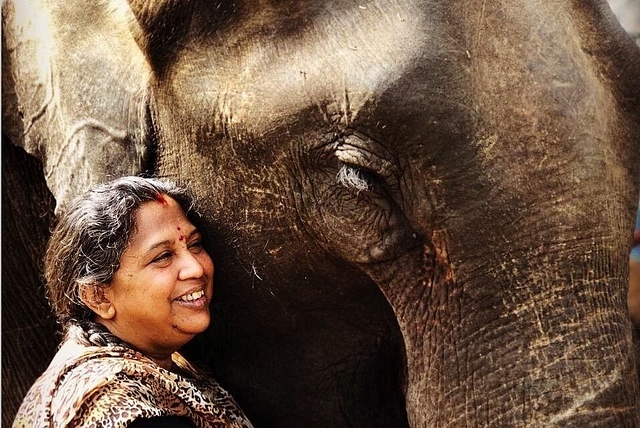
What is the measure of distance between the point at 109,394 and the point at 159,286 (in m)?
0.23

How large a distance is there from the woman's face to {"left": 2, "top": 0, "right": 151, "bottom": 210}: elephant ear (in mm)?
189

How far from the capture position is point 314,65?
2359 mm

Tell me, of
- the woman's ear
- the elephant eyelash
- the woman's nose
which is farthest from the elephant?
the woman's ear

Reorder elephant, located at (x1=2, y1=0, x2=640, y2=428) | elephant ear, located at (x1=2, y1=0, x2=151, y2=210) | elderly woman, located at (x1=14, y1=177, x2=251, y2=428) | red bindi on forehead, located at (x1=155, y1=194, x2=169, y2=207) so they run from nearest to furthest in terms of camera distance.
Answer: elephant, located at (x1=2, y1=0, x2=640, y2=428), elderly woman, located at (x1=14, y1=177, x2=251, y2=428), red bindi on forehead, located at (x1=155, y1=194, x2=169, y2=207), elephant ear, located at (x1=2, y1=0, x2=151, y2=210)

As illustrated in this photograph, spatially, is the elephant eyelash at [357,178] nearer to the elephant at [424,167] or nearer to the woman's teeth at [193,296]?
the elephant at [424,167]

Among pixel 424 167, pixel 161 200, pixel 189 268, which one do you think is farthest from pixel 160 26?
pixel 424 167

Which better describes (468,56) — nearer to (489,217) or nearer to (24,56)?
(489,217)

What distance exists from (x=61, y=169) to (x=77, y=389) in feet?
1.84

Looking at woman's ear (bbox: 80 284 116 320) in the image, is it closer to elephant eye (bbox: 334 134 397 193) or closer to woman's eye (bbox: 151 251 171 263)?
woman's eye (bbox: 151 251 171 263)

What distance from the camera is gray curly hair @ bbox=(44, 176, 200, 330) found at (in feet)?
8.19

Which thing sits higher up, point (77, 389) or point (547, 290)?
point (77, 389)

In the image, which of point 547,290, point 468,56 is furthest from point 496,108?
point 547,290

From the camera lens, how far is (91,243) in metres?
2.51

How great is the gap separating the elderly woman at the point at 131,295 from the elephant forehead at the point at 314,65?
0.21m
